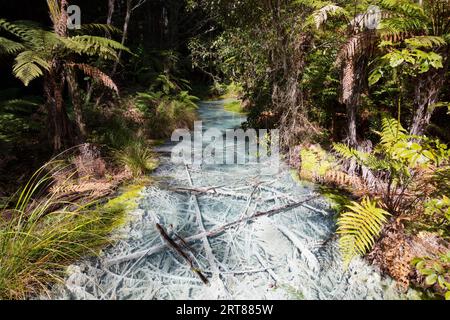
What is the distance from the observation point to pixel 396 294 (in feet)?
7.11

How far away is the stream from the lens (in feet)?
7.01

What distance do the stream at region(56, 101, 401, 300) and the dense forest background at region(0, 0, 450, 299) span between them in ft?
0.74

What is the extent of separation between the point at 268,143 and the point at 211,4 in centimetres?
318

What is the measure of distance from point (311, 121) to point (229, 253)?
10.3 ft

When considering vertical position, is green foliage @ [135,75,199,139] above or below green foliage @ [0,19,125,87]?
below

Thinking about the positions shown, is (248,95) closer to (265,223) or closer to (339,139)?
(339,139)

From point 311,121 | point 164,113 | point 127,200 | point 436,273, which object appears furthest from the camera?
point 164,113

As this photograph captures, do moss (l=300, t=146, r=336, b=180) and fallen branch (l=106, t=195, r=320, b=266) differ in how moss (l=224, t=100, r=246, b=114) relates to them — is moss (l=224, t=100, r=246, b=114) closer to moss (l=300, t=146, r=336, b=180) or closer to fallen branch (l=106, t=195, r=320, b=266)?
moss (l=300, t=146, r=336, b=180)

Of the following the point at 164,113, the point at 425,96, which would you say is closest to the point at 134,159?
the point at 164,113

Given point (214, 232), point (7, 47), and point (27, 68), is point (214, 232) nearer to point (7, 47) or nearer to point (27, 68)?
point (27, 68)

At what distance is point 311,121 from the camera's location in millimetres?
4945

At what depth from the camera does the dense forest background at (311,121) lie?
2420mm


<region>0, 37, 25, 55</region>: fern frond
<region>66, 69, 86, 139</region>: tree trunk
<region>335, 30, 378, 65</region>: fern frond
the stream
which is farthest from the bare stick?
<region>0, 37, 25, 55</region>: fern frond
